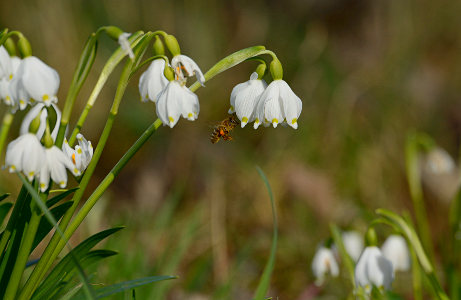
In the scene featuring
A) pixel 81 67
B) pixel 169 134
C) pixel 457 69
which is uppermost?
pixel 81 67

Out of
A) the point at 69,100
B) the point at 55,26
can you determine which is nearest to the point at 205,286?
the point at 69,100

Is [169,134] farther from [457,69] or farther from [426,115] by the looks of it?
[457,69]

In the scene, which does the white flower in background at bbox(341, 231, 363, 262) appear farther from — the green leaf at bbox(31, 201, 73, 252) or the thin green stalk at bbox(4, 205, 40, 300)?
the thin green stalk at bbox(4, 205, 40, 300)

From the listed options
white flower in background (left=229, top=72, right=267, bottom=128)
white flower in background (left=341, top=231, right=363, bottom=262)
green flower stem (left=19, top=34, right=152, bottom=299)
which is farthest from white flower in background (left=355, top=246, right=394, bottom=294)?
green flower stem (left=19, top=34, right=152, bottom=299)

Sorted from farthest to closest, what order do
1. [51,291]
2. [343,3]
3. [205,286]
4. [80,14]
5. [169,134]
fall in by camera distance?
[343,3] → [80,14] → [169,134] → [205,286] → [51,291]

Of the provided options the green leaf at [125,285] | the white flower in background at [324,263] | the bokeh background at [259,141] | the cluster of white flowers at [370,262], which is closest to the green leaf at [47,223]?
the green leaf at [125,285]

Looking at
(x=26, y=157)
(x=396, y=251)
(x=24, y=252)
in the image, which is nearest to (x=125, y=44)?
(x=26, y=157)

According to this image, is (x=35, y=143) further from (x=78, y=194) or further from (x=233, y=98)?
(x=233, y=98)
